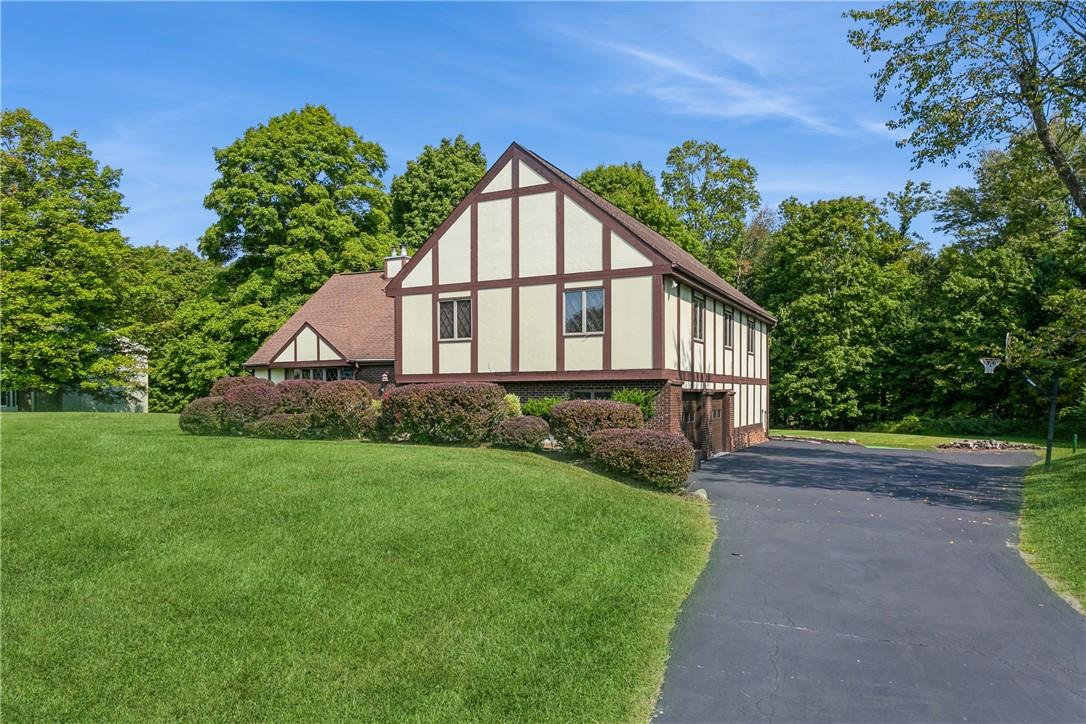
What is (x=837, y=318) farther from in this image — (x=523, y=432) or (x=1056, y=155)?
(x=523, y=432)

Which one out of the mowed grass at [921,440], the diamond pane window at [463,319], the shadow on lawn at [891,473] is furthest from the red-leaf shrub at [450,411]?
the mowed grass at [921,440]

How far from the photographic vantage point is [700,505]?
12812 mm

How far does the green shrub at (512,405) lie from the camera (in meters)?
18.5

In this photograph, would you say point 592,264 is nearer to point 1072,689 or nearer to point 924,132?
point 924,132

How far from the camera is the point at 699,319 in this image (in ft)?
68.0

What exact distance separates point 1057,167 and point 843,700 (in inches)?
582

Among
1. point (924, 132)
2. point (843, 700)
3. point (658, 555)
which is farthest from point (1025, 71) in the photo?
point (843, 700)

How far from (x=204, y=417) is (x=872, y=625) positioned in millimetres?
17504

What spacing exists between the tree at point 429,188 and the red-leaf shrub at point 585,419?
94.9 feet

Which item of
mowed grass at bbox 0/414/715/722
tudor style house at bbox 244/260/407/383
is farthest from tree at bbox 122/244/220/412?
mowed grass at bbox 0/414/715/722

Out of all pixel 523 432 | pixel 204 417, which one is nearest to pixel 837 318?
pixel 523 432

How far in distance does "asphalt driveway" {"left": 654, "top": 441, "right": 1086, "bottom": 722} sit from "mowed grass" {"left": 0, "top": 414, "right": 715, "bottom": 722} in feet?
1.68

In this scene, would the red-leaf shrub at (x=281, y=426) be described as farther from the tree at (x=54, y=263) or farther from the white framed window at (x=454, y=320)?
the tree at (x=54, y=263)

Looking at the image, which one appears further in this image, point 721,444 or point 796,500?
point 721,444
